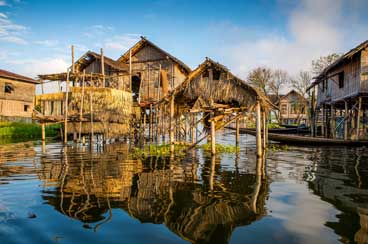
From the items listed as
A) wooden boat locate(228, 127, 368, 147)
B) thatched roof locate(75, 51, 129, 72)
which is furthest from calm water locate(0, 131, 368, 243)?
thatched roof locate(75, 51, 129, 72)

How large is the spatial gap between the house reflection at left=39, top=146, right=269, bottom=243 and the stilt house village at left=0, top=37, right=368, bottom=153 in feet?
14.1

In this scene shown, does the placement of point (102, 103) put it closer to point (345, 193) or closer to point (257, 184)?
point (257, 184)

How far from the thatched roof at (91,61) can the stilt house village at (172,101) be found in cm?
8

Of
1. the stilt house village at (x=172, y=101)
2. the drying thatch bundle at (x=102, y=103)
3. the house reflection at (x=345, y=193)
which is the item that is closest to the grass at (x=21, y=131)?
the stilt house village at (x=172, y=101)

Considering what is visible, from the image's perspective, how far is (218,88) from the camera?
41.2 ft

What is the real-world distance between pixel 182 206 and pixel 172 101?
8534mm

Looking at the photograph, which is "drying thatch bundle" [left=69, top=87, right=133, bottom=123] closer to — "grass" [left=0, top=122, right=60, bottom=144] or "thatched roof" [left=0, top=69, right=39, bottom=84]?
"grass" [left=0, top=122, right=60, bottom=144]

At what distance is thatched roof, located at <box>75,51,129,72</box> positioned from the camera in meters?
23.3

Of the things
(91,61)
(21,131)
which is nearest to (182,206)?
(91,61)

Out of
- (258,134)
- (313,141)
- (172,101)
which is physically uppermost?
(172,101)

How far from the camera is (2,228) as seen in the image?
4.04 meters

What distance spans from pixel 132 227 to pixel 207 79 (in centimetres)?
943

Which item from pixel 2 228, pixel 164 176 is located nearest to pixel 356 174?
pixel 164 176

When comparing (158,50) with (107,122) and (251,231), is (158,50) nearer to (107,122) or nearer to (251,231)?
(107,122)
